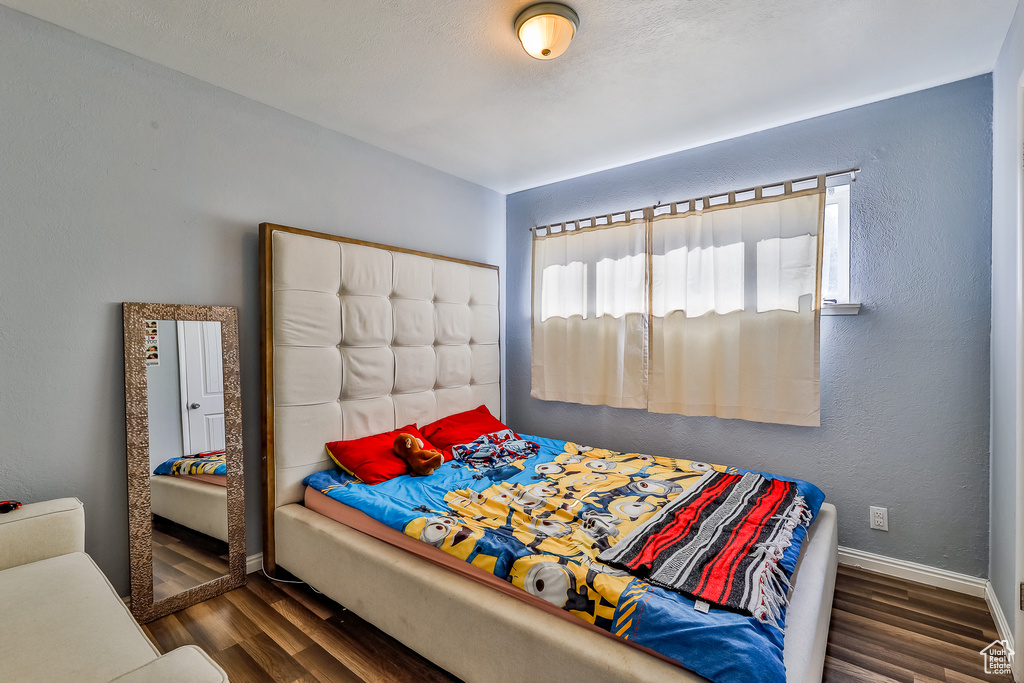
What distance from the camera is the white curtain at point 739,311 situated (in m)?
2.50

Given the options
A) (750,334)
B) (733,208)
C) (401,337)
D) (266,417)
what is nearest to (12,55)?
(266,417)

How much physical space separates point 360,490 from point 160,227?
1492 millimetres

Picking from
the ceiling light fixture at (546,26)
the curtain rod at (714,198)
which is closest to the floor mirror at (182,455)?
the ceiling light fixture at (546,26)

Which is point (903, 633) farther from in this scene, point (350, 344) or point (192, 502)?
point (192, 502)

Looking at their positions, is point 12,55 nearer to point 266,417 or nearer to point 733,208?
point 266,417

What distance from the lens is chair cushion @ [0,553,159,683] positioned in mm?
1088

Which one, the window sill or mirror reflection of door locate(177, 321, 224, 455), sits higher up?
the window sill

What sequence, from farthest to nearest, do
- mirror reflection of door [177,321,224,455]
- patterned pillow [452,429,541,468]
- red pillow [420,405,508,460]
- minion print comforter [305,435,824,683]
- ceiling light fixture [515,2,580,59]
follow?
red pillow [420,405,508,460] → patterned pillow [452,429,541,468] → mirror reflection of door [177,321,224,455] → ceiling light fixture [515,2,580,59] → minion print comforter [305,435,824,683]

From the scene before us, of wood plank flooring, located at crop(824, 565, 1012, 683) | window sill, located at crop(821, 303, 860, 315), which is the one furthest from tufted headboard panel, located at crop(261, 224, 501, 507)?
wood plank flooring, located at crop(824, 565, 1012, 683)

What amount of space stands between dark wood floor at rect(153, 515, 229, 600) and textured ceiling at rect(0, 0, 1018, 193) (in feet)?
6.67

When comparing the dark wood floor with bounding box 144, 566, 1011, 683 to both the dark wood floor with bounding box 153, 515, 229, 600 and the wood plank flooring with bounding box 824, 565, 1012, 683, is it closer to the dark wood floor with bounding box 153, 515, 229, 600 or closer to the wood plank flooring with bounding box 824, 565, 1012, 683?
the wood plank flooring with bounding box 824, 565, 1012, 683

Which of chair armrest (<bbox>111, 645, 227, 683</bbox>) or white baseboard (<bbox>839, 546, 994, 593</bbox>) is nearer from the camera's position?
chair armrest (<bbox>111, 645, 227, 683</bbox>)

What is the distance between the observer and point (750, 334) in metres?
2.66

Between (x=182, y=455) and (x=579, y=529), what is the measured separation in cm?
179
